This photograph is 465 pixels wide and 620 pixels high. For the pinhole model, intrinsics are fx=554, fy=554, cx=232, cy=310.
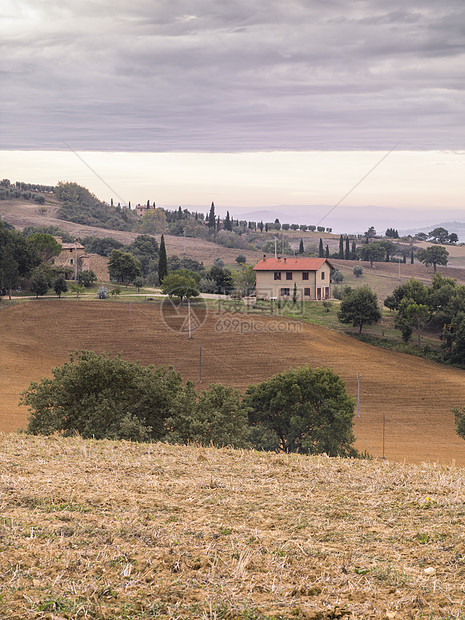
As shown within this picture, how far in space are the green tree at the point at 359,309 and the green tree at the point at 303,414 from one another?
97.6ft

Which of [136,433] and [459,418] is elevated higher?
[136,433]

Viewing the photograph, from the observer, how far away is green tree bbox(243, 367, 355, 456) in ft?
104

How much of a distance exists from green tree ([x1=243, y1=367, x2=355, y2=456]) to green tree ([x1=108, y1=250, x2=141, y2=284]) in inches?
2373

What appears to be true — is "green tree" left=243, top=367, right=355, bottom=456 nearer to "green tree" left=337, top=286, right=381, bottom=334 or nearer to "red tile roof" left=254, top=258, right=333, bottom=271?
"green tree" left=337, top=286, right=381, bottom=334

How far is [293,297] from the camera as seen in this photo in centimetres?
7894

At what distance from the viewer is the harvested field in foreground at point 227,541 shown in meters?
5.39

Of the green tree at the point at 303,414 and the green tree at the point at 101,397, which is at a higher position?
the green tree at the point at 101,397

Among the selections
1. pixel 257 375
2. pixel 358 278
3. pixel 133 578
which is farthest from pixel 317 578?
pixel 358 278

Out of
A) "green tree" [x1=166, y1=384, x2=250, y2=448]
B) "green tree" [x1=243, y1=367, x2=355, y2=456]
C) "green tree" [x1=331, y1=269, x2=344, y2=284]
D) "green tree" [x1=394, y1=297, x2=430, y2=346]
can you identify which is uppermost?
"green tree" [x1=331, y1=269, x2=344, y2=284]

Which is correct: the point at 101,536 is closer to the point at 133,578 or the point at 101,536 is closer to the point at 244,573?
the point at 133,578

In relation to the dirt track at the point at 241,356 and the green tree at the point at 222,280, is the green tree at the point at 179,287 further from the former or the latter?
the green tree at the point at 222,280

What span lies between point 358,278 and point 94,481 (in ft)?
378

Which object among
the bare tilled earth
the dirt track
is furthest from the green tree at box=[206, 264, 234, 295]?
the bare tilled earth

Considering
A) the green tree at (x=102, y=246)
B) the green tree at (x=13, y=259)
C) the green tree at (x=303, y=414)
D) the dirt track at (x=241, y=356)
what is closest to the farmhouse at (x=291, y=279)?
the dirt track at (x=241, y=356)
